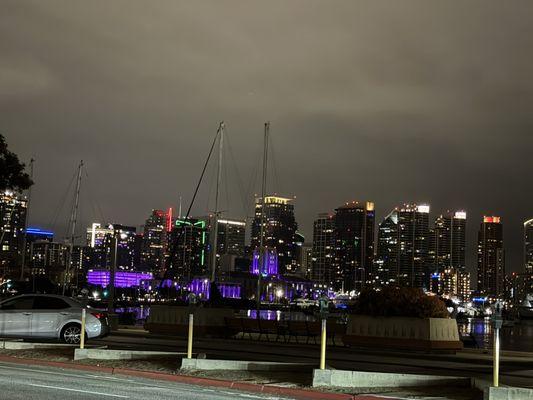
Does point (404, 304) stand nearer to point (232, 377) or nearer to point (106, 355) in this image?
point (106, 355)

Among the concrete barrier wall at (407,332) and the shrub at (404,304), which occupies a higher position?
the shrub at (404,304)

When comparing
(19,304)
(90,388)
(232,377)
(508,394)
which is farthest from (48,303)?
(508,394)

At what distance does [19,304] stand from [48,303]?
2.79 feet

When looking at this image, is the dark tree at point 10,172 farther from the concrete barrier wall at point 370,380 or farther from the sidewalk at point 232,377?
the concrete barrier wall at point 370,380

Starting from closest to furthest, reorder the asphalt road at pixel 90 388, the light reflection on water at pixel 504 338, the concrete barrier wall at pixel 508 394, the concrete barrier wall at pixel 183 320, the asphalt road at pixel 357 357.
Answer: the concrete barrier wall at pixel 508 394
the asphalt road at pixel 90 388
the asphalt road at pixel 357 357
the concrete barrier wall at pixel 183 320
the light reflection on water at pixel 504 338

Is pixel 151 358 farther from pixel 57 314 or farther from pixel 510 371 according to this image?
pixel 510 371

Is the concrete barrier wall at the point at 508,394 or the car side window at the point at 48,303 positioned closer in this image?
the concrete barrier wall at the point at 508,394

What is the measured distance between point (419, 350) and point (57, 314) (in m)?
11.8

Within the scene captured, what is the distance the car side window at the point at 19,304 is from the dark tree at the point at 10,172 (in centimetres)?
1318

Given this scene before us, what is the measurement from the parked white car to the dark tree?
13.3m

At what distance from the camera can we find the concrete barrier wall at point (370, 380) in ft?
45.2

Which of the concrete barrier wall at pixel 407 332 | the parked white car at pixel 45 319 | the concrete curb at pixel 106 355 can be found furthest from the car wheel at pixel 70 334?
the concrete barrier wall at pixel 407 332

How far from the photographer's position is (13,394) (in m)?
12.1

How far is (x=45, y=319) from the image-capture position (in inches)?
875
